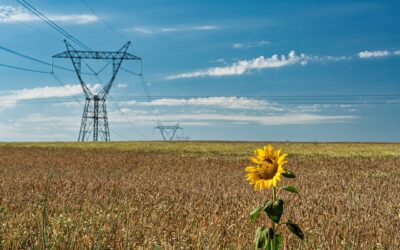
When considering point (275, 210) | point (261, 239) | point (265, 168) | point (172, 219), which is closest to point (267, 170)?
point (265, 168)

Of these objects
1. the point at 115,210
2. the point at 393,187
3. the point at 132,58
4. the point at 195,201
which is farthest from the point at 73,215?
the point at 132,58

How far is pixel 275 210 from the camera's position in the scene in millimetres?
2795

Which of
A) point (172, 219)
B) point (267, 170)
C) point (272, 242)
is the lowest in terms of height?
point (172, 219)

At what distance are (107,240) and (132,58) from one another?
5605cm

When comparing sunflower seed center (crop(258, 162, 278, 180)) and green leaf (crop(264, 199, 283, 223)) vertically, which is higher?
sunflower seed center (crop(258, 162, 278, 180))

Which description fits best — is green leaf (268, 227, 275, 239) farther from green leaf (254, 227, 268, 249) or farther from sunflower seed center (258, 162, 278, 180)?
sunflower seed center (258, 162, 278, 180)

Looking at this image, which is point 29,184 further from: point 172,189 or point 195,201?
point 195,201

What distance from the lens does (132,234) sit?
5.85 m

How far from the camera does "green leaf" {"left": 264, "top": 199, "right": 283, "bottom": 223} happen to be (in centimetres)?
277

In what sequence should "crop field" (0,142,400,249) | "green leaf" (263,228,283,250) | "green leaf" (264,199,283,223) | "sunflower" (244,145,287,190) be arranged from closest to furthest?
"green leaf" (264,199,283,223) < "green leaf" (263,228,283,250) < "sunflower" (244,145,287,190) < "crop field" (0,142,400,249)

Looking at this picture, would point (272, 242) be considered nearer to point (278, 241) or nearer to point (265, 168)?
point (278, 241)

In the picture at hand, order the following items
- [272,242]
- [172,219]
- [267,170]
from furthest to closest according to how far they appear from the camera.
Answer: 1. [172,219]
2. [267,170]
3. [272,242]

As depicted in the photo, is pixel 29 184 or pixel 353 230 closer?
pixel 353 230

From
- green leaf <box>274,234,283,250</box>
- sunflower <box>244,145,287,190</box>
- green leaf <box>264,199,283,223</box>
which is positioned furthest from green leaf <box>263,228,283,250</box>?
sunflower <box>244,145,287,190</box>
